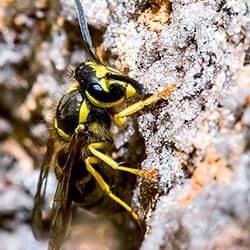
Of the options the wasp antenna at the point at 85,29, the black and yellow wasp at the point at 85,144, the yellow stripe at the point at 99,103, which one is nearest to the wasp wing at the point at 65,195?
the black and yellow wasp at the point at 85,144

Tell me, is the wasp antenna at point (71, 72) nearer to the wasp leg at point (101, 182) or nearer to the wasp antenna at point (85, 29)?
the wasp antenna at point (85, 29)

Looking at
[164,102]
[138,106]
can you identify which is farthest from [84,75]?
[164,102]

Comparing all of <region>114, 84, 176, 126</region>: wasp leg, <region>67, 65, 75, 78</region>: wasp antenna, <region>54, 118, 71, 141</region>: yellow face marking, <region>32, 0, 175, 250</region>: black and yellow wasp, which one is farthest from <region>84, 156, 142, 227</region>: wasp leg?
<region>67, 65, 75, 78</region>: wasp antenna

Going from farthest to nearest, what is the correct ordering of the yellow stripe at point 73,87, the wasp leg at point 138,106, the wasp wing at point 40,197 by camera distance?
the wasp wing at point 40,197
the yellow stripe at point 73,87
the wasp leg at point 138,106

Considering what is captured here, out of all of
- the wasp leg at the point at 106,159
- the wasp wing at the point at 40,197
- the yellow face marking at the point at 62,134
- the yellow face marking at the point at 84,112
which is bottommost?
the wasp wing at the point at 40,197

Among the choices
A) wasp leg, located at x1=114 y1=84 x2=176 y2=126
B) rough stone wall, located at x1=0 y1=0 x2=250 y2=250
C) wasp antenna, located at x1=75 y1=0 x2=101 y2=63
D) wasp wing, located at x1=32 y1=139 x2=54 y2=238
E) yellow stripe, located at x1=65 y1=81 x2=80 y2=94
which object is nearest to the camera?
rough stone wall, located at x1=0 y1=0 x2=250 y2=250

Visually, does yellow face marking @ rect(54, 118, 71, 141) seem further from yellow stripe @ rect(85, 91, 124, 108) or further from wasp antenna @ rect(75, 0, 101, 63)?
wasp antenna @ rect(75, 0, 101, 63)

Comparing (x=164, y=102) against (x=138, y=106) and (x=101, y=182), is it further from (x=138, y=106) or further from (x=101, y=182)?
(x=101, y=182)
